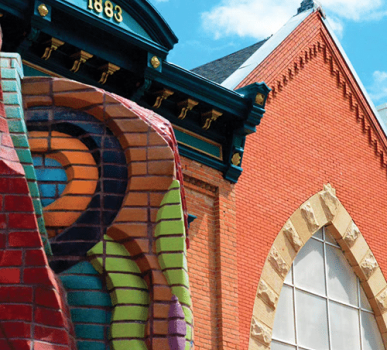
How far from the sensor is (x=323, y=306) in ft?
51.0

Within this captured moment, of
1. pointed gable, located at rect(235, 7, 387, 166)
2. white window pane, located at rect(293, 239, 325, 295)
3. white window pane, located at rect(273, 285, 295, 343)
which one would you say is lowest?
white window pane, located at rect(273, 285, 295, 343)

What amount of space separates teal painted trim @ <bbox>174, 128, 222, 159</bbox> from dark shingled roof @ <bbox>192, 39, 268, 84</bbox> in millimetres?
2358

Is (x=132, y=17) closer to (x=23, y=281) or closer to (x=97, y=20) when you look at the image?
(x=97, y=20)

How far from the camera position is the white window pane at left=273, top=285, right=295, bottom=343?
569 inches

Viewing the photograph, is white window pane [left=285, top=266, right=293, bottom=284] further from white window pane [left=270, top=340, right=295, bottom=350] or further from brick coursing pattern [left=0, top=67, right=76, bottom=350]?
brick coursing pattern [left=0, top=67, right=76, bottom=350]

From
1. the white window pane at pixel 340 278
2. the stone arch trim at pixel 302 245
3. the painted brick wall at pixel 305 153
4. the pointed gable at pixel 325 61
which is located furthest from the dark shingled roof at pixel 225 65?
the white window pane at pixel 340 278

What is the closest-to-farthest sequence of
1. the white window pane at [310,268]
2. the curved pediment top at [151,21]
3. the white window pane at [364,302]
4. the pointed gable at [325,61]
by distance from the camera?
the curved pediment top at [151,21] → the white window pane at [310,268] → the pointed gable at [325,61] → the white window pane at [364,302]

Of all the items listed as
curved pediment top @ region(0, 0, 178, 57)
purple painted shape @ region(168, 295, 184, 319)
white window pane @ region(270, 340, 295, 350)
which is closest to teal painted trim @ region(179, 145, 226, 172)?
curved pediment top @ region(0, 0, 178, 57)

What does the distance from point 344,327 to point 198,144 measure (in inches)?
188

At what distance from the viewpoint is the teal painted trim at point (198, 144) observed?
1340 centimetres

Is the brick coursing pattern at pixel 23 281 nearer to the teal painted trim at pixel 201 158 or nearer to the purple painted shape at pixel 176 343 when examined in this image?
the purple painted shape at pixel 176 343

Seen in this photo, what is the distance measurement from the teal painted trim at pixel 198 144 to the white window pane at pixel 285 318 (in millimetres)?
2690

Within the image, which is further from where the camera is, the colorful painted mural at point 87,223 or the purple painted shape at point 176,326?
the purple painted shape at point 176,326

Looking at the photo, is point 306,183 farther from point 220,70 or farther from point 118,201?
point 118,201
